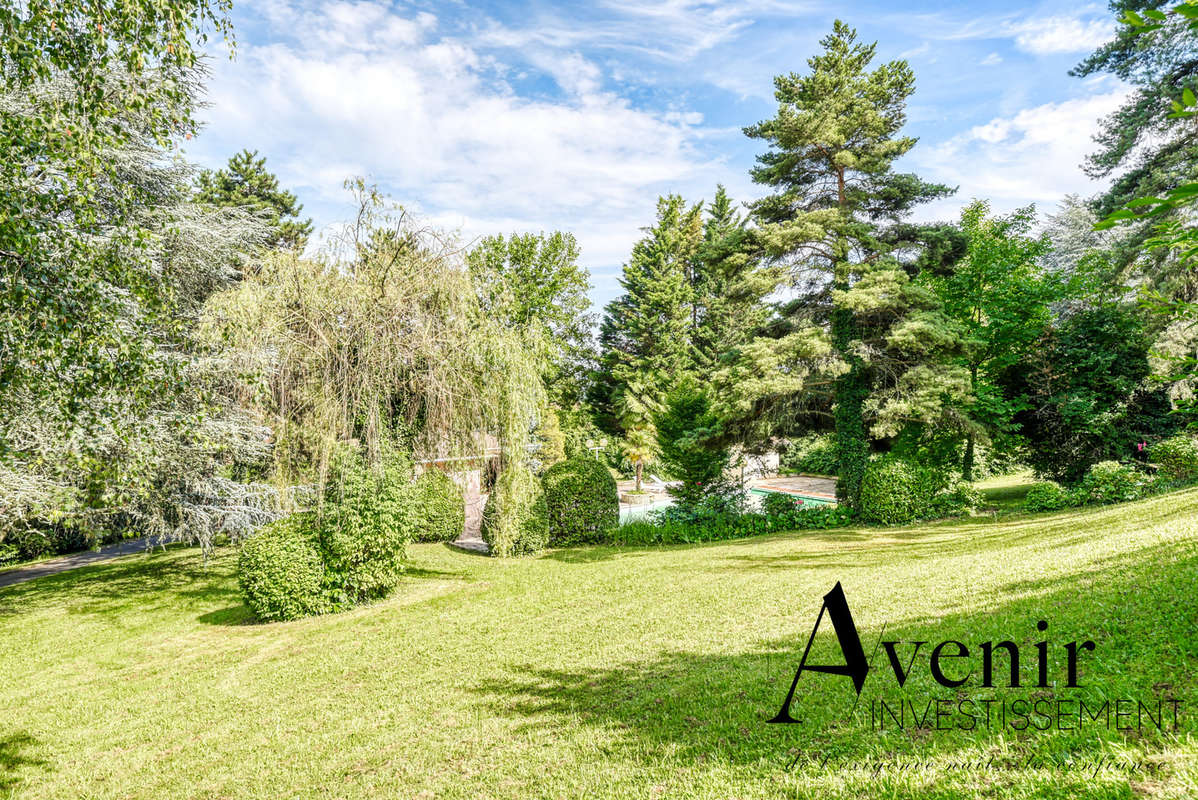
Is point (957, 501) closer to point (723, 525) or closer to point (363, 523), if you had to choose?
point (723, 525)

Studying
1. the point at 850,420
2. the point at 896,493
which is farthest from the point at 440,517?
the point at 896,493

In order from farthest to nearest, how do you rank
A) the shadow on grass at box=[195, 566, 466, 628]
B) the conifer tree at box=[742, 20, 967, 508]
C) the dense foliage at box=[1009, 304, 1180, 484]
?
the dense foliage at box=[1009, 304, 1180, 484], the conifer tree at box=[742, 20, 967, 508], the shadow on grass at box=[195, 566, 466, 628]

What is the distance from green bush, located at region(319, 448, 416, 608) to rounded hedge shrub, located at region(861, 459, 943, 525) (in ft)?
35.8

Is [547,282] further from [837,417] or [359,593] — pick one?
[359,593]

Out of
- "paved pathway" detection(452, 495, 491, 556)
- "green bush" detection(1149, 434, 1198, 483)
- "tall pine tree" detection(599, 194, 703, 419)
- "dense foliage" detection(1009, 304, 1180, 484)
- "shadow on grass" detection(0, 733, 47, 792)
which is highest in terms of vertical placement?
"tall pine tree" detection(599, 194, 703, 419)

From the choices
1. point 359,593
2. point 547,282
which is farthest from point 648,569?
point 547,282

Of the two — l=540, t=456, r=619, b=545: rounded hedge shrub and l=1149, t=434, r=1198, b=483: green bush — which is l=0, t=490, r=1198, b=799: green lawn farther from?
l=1149, t=434, r=1198, b=483: green bush

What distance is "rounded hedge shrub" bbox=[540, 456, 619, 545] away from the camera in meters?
14.2

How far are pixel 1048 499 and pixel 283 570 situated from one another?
15690 millimetres

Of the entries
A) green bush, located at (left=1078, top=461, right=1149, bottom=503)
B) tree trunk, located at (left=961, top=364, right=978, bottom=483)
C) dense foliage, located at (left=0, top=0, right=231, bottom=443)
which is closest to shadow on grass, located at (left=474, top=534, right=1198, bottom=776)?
dense foliage, located at (left=0, top=0, right=231, bottom=443)

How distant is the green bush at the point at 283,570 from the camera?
8586 mm

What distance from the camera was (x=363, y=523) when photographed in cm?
863

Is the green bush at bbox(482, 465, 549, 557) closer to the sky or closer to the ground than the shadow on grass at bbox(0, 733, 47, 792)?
closer to the sky

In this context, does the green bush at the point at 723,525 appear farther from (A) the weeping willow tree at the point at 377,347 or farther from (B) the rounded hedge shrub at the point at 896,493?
(A) the weeping willow tree at the point at 377,347
